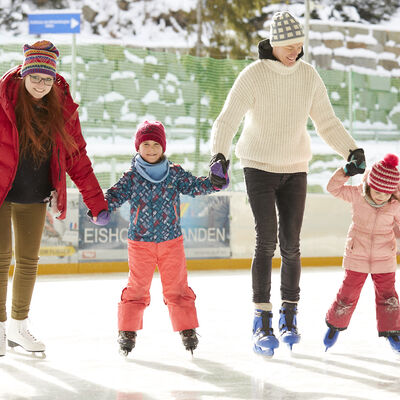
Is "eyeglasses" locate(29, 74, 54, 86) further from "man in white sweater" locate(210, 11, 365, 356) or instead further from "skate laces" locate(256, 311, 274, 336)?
"skate laces" locate(256, 311, 274, 336)

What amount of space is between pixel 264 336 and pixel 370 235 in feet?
1.70

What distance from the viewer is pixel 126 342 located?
9.29ft

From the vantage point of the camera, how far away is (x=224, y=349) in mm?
3008

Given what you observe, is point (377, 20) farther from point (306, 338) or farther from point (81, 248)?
point (306, 338)

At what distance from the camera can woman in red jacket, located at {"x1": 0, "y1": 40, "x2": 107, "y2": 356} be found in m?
2.65

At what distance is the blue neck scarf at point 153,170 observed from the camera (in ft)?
9.33


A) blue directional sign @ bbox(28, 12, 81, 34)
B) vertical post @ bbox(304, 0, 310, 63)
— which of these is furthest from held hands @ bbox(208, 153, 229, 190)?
vertical post @ bbox(304, 0, 310, 63)

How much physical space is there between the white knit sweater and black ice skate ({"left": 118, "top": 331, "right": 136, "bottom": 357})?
710mm

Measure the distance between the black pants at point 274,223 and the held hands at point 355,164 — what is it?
185mm

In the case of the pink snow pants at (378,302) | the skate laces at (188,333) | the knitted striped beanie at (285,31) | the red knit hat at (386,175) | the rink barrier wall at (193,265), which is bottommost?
the rink barrier wall at (193,265)

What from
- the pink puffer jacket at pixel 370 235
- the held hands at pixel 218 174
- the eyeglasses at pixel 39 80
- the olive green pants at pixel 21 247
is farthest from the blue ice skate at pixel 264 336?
the eyeglasses at pixel 39 80

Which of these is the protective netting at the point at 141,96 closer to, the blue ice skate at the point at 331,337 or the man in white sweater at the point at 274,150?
the man in white sweater at the point at 274,150

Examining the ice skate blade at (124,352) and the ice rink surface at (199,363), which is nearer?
the ice rink surface at (199,363)

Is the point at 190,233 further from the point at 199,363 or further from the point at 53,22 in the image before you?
the point at 199,363
